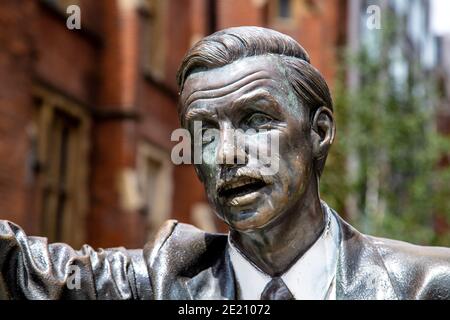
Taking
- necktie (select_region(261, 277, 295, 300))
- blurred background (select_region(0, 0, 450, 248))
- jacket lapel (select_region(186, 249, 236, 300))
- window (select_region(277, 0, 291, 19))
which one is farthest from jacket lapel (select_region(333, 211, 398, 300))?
window (select_region(277, 0, 291, 19))

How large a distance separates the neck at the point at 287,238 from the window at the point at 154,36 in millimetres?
18571

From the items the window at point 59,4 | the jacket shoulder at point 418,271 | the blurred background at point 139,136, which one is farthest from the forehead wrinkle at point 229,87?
the window at point 59,4

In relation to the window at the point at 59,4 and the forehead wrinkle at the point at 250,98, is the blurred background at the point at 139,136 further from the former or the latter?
the forehead wrinkle at the point at 250,98

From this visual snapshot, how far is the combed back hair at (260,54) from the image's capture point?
8.34 ft

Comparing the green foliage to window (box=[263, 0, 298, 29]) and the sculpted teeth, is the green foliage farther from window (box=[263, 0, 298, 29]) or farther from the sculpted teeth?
the sculpted teeth

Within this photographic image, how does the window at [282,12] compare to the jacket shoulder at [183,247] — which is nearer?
the jacket shoulder at [183,247]

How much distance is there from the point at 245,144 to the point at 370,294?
1.40ft

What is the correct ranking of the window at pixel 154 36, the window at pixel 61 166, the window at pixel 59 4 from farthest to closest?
the window at pixel 154 36, the window at pixel 61 166, the window at pixel 59 4

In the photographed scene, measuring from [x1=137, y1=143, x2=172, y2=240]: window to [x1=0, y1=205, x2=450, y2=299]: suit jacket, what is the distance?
683 inches

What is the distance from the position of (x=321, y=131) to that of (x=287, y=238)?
0.84 ft

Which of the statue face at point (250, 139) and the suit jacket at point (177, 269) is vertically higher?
the statue face at point (250, 139)

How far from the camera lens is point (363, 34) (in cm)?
2773

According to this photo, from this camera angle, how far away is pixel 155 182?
21500mm

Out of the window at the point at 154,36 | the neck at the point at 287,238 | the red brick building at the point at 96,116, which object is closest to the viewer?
the neck at the point at 287,238
